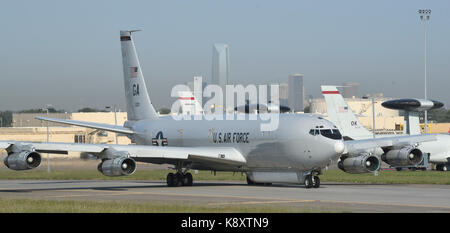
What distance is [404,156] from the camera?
4503 centimetres

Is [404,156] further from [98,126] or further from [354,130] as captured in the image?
[354,130]

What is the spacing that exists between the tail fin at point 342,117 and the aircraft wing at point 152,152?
31.8m

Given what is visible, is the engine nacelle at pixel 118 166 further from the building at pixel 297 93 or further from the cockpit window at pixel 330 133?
the building at pixel 297 93

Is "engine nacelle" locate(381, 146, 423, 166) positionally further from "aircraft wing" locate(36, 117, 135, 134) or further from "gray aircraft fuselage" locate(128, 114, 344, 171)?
"aircraft wing" locate(36, 117, 135, 134)

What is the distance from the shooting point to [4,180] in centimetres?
5984

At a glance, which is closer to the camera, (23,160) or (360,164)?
(23,160)

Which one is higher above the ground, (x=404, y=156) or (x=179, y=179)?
(x=404, y=156)

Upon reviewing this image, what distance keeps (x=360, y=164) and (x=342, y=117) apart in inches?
1333

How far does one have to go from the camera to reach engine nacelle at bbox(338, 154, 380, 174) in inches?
1748

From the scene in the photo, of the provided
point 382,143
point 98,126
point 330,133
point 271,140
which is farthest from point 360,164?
point 98,126

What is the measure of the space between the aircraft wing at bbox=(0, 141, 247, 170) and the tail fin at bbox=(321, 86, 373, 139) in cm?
3178

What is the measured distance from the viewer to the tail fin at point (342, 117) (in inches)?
3002

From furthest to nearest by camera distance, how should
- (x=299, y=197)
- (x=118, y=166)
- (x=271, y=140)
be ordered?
(x=271, y=140)
(x=118, y=166)
(x=299, y=197)
